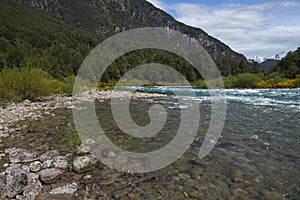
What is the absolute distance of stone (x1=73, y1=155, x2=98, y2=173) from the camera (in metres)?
4.56

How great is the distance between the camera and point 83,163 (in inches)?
186

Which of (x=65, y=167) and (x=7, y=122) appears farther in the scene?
(x=7, y=122)

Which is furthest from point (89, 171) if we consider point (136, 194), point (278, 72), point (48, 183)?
point (278, 72)

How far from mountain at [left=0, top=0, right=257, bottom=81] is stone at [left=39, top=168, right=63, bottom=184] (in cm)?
2309

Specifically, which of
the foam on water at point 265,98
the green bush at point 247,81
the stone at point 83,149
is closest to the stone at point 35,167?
the stone at point 83,149

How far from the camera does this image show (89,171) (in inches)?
181

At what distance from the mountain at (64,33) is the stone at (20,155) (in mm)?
21375

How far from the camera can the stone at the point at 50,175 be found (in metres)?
4.02

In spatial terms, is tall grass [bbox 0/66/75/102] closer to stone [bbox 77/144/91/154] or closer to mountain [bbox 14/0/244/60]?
stone [bbox 77/144/91/154]

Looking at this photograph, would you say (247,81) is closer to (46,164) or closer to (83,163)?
(83,163)

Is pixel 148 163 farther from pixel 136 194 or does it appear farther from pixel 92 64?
pixel 92 64

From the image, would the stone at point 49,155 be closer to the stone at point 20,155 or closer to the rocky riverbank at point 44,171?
the rocky riverbank at point 44,171

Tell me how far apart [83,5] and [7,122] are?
17195cm

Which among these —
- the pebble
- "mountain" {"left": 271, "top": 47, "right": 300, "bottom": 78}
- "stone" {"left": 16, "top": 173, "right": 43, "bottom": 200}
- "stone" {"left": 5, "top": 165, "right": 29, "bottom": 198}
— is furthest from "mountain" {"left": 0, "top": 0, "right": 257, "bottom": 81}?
the pebble
